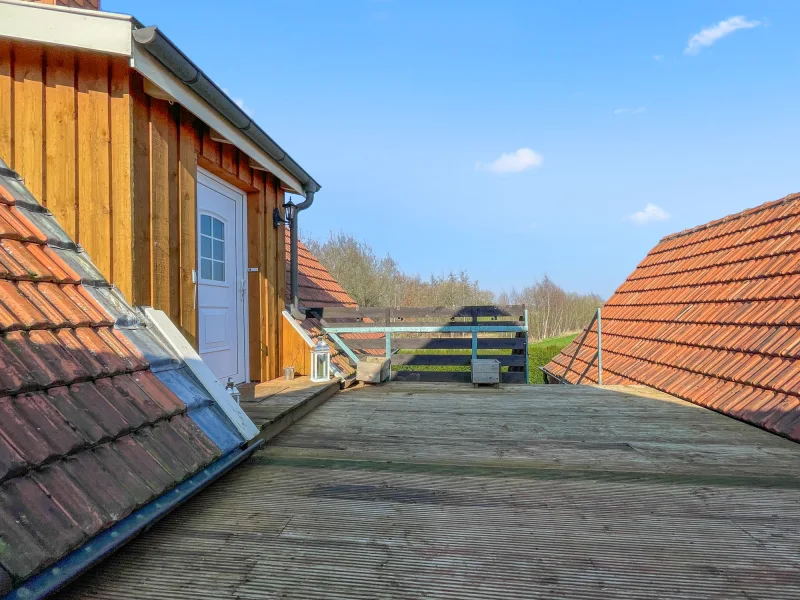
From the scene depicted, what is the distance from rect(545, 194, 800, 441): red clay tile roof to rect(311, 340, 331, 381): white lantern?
3.37m

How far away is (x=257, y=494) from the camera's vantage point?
2039 millimetres

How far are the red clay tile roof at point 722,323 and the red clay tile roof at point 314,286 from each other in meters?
3.98

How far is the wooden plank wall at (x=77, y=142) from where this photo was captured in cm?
262

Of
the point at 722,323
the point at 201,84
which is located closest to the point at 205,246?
the point at 201,84

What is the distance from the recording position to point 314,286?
737 cm

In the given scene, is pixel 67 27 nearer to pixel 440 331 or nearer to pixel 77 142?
pixel 77 142

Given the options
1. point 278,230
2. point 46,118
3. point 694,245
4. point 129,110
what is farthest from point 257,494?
point 694,245

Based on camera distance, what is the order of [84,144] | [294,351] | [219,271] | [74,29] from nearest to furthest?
[74,29]
[84,144]
[219,271]
[294,351]

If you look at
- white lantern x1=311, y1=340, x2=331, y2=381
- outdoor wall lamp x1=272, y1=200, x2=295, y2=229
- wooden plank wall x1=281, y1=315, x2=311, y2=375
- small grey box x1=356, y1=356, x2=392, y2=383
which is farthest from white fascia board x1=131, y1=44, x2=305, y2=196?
small grey box x1=356, y1=356, x2=392, y2=383

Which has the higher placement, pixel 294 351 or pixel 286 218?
pixel 286 218

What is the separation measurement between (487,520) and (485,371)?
3.17 metres

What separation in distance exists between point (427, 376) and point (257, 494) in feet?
13.4

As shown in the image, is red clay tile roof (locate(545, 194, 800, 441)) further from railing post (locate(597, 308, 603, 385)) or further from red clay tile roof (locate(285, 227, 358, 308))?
red clay tile roof (locate(285, 227, 358, 308))

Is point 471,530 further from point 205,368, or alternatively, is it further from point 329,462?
point 205,368
